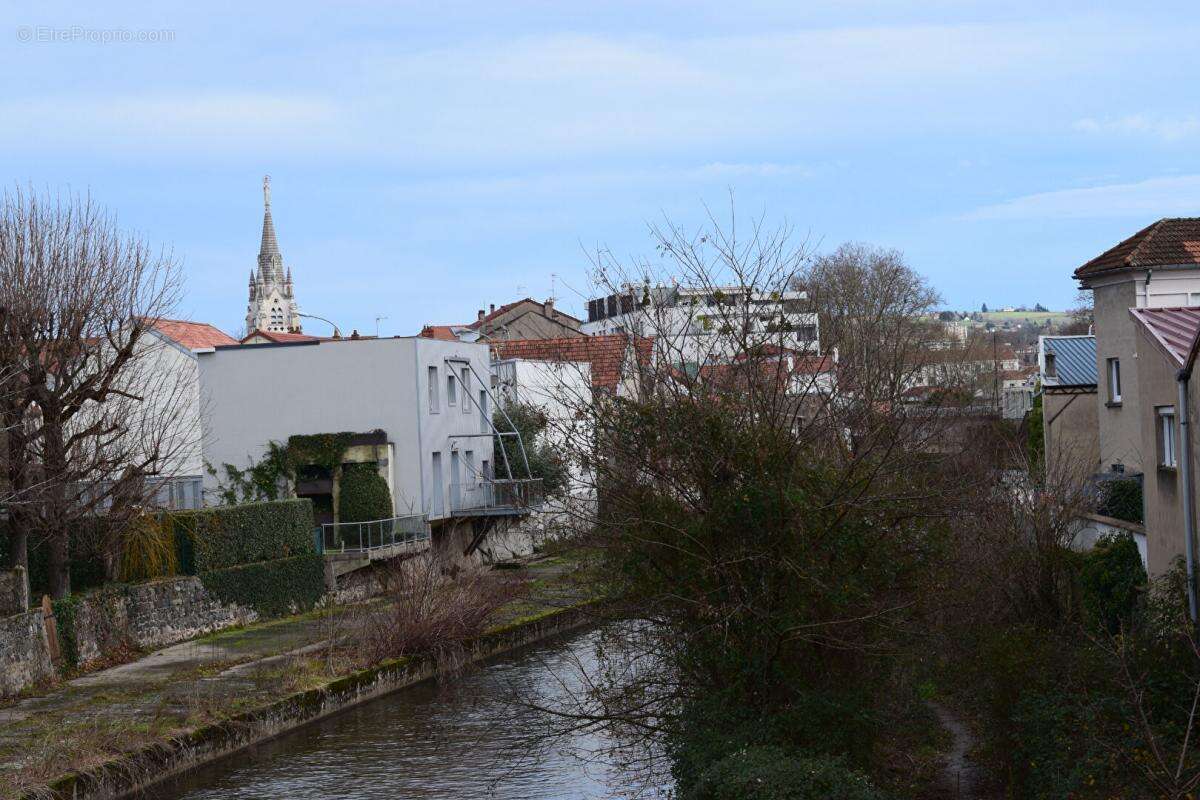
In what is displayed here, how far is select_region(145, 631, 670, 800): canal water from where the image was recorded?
1605 centimetres

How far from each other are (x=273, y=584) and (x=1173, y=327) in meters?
20.1

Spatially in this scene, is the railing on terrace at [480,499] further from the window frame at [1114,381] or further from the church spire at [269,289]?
the church spire at [269,289]

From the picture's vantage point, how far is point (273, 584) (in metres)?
29.7

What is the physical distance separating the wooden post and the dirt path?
46.6 ft

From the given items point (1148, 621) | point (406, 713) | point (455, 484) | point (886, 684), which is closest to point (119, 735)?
point (406, 713)

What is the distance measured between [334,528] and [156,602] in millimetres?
9371

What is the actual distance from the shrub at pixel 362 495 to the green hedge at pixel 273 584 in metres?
3.78

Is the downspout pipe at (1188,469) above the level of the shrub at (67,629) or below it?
above

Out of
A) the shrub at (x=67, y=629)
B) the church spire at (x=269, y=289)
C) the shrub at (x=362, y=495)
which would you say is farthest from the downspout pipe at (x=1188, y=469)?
the church spire at (x=269, y=289)

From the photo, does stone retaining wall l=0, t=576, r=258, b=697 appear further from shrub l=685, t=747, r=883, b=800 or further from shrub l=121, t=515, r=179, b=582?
shrub l=685, t=747, r=883, b=800

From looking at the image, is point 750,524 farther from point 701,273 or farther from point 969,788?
point 969,788

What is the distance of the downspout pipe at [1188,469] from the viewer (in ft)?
47.1

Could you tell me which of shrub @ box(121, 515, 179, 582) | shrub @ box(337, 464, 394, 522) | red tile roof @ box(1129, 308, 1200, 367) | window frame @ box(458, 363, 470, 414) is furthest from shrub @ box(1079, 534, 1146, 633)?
window frame @ box(458, 363, 470, 414)

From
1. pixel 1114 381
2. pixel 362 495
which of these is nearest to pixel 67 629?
pixel 362 495
